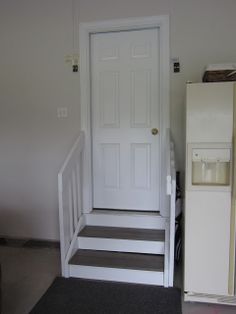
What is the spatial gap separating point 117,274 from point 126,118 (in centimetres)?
157

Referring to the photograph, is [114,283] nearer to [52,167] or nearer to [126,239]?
[126,239]

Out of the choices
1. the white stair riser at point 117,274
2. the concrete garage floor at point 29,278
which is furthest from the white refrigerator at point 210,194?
the white stair riser at point 117,274

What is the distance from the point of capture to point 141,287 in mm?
2328

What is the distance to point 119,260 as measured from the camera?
2543mm

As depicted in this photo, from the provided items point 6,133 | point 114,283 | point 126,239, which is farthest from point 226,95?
point 6,133

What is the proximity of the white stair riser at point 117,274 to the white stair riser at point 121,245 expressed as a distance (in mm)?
274

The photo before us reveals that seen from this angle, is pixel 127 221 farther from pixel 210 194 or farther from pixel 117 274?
pixel 210 194

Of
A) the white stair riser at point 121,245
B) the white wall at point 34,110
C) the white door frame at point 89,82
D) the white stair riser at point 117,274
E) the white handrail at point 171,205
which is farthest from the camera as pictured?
the white wall at point 34,110

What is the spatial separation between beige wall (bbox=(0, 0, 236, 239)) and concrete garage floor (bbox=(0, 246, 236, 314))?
32 cm

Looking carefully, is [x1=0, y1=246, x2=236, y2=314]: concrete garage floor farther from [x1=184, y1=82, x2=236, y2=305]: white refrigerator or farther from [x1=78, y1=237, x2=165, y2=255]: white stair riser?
[x1=78, y1=237, x2=165, y2=255]: white stair riser

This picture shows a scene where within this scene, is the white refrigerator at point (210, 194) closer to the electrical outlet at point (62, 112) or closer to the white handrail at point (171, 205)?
the white handrail at point (171, 205)

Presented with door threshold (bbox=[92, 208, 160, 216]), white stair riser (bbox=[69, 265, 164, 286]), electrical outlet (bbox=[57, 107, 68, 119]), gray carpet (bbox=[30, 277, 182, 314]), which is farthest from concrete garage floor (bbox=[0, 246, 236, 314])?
electrical outlet (bbox=[57, 107, 68, 119])

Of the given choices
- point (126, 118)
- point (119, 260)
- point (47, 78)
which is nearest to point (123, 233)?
point (119, 260)

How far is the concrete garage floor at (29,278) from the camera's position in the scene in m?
2.08
